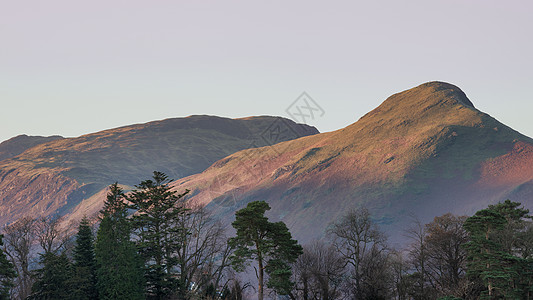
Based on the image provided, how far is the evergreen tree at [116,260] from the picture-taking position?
54.8 m

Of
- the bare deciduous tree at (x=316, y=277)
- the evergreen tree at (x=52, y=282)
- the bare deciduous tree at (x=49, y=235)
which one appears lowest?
the bare deciduous tree at (x=316, y=277)

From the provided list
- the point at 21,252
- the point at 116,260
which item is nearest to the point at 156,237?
the point at 116,260

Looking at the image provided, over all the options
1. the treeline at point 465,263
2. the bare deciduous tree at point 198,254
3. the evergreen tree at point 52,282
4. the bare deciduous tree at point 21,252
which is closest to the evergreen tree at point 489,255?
the treeline at point 465,263

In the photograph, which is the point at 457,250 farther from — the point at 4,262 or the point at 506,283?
the point at 4,262

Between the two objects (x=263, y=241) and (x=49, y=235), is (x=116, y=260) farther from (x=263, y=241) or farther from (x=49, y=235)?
(x=49, y=235)

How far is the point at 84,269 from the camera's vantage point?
181ft

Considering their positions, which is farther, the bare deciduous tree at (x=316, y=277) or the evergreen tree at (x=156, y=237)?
the bare deciduous tree at (x=316, y=277)

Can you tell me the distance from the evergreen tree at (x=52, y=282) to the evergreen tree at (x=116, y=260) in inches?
129

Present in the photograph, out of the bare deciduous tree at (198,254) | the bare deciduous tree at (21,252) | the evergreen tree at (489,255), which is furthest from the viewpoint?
the bare deciduous tree at (21,252)

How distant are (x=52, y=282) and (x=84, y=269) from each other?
3419mm

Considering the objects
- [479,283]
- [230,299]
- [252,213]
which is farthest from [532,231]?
[230,299]

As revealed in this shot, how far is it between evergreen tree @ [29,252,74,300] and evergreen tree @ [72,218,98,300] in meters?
0.90

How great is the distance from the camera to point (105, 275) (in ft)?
180

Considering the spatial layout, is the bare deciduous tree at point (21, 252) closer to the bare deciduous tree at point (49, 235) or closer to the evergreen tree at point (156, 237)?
the bare deciduous tree at point (49, 235)
